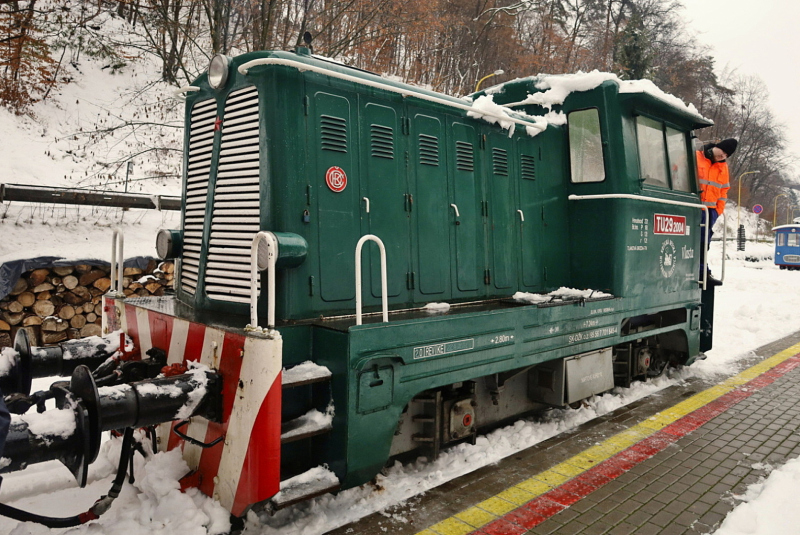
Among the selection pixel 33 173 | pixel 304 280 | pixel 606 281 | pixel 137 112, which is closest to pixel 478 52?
pixel 137 112

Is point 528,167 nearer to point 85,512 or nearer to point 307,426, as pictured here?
A: point 307,426

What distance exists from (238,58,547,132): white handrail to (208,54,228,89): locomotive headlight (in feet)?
0.50

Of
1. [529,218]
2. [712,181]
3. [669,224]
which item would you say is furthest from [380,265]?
[712,181]

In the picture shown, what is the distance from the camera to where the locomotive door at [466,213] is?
4.15 metres

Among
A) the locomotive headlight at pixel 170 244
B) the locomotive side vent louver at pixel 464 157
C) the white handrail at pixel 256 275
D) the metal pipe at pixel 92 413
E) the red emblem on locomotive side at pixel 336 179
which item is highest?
the locomotive side vent louver at pixel 464 157

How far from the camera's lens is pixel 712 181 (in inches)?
249

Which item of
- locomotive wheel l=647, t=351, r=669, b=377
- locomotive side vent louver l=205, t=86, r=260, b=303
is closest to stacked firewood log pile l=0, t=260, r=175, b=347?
locomotive side vent louver l=205, t=86, r=260, b=303

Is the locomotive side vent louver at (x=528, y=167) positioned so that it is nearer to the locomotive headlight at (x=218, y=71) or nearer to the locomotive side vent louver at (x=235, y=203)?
the locomotive side vent louver at (x=235, y=203)

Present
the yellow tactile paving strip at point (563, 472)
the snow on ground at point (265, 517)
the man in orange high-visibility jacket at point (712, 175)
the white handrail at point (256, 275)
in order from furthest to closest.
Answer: the man in orange high-visibility jacket at point (712, 175), the yellow tactile paving strip at point (563, 472), the snow on ground at point (265, 517), the white handrail at point (256, 275)

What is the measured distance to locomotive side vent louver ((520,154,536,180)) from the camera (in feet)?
15.6

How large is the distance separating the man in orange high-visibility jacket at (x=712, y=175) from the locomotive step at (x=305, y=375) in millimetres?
5183

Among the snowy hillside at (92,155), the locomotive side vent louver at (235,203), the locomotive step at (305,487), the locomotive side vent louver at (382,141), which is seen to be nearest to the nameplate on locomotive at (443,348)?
the locomotive step at (305,487)

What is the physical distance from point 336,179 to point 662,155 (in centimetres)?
385

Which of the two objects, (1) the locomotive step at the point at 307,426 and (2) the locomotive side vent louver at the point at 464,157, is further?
(2) the locomotive side vent louver at the point at 464,157
